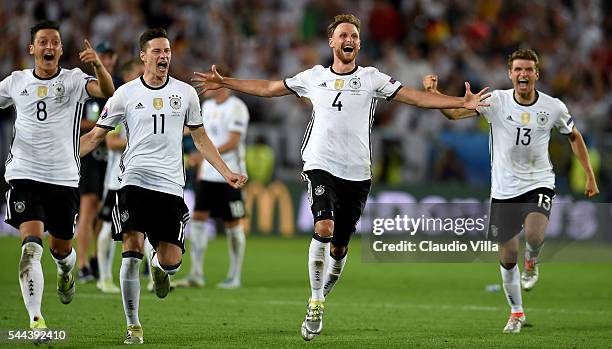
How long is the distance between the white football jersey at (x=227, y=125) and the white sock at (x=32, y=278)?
5.43 m

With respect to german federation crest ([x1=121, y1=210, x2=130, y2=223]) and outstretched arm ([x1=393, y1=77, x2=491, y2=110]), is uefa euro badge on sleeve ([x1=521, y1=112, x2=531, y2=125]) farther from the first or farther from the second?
german federation crest ([x1=121, y1=210, x2=130, y2=223])

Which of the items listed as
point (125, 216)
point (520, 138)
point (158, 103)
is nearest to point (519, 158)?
point (520, 138)

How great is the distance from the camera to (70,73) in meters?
10.2

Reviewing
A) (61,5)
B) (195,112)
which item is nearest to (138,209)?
(195,112)

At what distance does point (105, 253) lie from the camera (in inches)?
567

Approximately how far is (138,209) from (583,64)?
59.2 ft

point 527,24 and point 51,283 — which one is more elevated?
point 527,24

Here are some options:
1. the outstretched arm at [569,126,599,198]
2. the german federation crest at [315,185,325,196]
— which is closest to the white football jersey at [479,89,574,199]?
the outstretched arm at [569,126,599,198]

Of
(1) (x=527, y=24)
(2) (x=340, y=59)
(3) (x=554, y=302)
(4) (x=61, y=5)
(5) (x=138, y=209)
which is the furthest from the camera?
(1) (x=527, y=24)

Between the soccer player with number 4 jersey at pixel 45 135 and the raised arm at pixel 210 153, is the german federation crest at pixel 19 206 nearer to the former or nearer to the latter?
the soccer player with number 4 jersey at pixel 45 135

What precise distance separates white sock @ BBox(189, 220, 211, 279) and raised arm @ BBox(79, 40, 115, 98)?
201 inches

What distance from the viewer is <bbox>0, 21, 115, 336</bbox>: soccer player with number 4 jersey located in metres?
9.94

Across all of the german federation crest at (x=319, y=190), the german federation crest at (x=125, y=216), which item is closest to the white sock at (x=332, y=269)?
the german federation crest at (x=319, y=190)

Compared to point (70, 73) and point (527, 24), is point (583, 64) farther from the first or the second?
point (70, 73)
